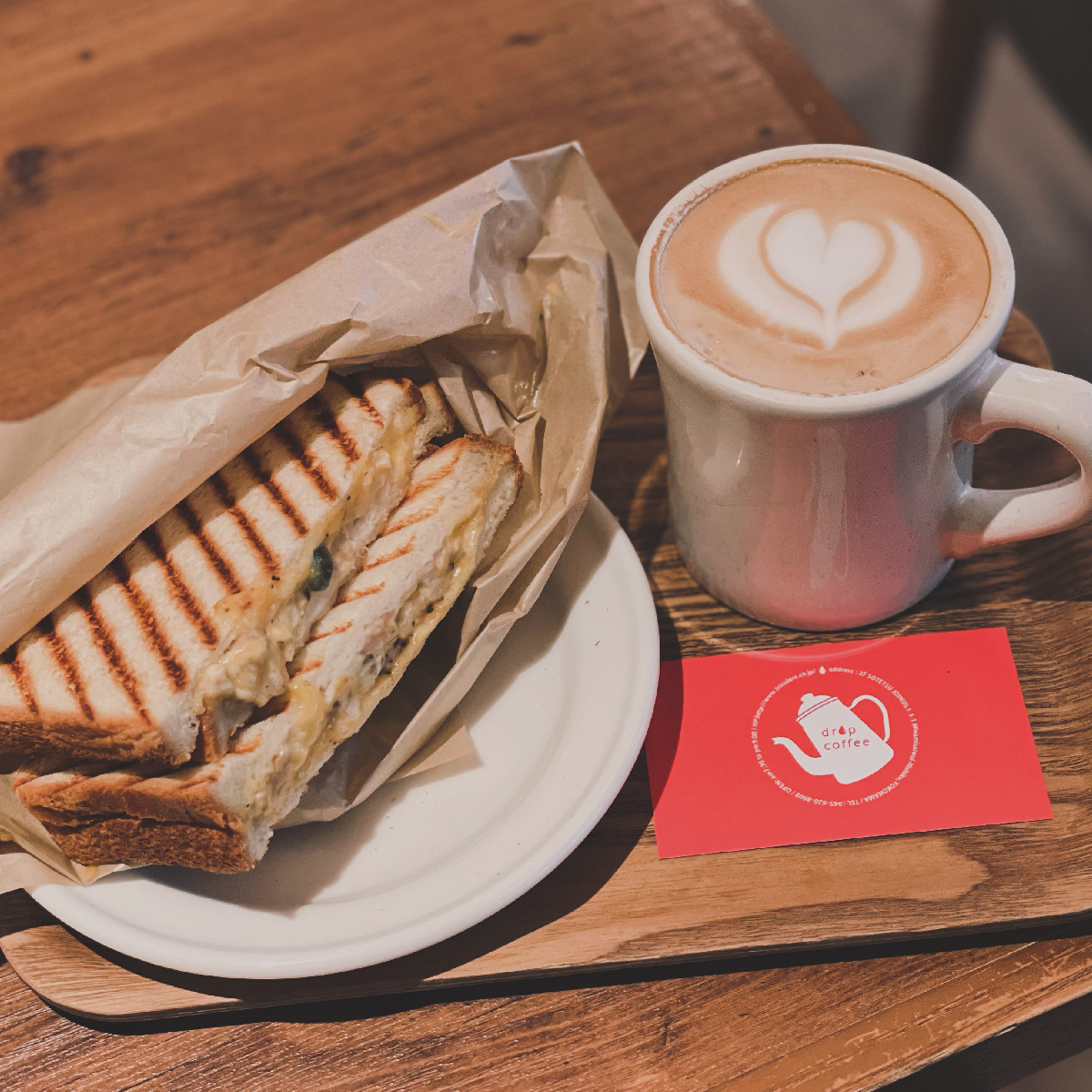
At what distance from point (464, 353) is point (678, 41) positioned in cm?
98

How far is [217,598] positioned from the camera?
108cm

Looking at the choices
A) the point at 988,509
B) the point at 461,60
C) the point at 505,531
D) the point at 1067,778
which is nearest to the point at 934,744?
the point at 1067,778

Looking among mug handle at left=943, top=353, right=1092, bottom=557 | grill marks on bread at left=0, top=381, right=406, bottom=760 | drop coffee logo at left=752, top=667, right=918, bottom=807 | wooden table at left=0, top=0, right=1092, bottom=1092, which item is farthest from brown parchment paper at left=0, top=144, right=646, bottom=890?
mug handle at left=943, top=353, right=1092, bottom=557

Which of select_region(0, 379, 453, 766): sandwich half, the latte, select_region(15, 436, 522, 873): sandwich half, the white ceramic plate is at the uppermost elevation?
the latte

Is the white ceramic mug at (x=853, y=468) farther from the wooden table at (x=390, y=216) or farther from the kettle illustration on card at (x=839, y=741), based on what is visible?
the wooden table at (x=390, y=216)

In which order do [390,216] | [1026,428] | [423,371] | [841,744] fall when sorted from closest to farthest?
[1026,428]
[841,744]
[423,371]
[390,216]

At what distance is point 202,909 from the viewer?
1034 mm

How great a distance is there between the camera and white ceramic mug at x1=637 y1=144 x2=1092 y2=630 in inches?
39.1

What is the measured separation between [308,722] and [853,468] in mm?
559

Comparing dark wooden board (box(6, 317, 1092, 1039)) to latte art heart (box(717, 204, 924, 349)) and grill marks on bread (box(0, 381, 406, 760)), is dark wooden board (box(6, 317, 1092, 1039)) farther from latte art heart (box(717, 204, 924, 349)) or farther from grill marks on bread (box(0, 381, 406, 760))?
latte art heart (box(717, 204, 924, 349))

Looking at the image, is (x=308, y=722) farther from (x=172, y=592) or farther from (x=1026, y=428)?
(x=1026, y=428)

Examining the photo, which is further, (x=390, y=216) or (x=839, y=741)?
(x=390, y=216)

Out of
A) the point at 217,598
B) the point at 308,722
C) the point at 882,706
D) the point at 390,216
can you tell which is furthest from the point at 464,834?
the point at 390,216

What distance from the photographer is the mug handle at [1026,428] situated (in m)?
1.00
